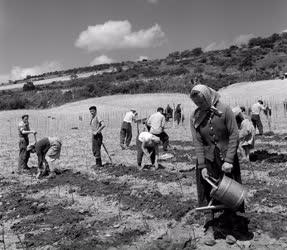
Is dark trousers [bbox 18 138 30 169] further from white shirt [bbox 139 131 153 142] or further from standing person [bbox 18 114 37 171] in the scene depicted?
white shirt [bbox 139 131 153 142]

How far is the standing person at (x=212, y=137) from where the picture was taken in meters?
5.11

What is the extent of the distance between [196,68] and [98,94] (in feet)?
52.2

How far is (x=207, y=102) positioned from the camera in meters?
5.11

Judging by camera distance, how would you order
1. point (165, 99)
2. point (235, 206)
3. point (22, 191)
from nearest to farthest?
point (235, 206), point (22, 191), point (165, 99)

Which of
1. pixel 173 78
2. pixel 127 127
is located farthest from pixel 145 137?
pixel 173 78

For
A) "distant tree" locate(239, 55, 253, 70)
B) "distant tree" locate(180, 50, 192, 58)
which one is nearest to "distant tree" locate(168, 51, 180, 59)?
"distant tree" locate(180, 50, 192, 58)

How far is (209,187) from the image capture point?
551 cm

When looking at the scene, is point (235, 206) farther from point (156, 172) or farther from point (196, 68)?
point (196, 68)

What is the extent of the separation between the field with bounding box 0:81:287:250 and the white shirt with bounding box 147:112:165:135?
94 cm

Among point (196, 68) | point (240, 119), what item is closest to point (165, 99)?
point (196, 68)

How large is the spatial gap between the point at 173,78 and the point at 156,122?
4146 centimetres

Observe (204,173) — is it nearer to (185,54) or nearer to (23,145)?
(23,145)

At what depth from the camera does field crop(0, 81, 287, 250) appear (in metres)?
5.71

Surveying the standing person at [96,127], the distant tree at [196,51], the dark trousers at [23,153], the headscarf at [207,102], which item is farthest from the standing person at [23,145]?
the distant tree at [196,51]
